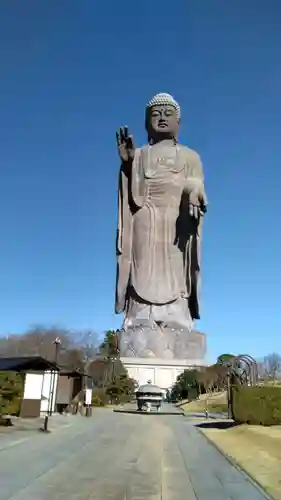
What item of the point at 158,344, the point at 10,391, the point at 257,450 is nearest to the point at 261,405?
the point at 257,450

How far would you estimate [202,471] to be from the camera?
7.80 m

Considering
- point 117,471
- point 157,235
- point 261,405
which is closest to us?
point 117,471

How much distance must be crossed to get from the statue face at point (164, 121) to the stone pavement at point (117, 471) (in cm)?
3613

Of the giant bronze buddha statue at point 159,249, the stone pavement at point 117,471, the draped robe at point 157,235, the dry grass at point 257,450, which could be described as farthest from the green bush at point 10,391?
the draped robe at point 157,235

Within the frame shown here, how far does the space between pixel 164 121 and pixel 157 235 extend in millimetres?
9739

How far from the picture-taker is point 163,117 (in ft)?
149

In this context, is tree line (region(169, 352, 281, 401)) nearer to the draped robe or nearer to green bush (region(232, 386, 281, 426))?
→ the draped robe

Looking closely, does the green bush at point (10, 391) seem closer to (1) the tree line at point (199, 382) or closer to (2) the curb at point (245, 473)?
(2) the curb at point (245, 473)

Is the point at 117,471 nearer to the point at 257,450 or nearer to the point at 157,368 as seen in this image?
the point at 257,450

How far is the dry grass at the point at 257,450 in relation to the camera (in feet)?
23.1

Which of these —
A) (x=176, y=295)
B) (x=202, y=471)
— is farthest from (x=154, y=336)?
(x=202, y=471)

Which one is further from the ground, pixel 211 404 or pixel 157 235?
pixel 157 235

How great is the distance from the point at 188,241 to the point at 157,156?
25.7 ft

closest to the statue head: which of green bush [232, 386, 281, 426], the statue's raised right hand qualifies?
the statue's raised right hand
